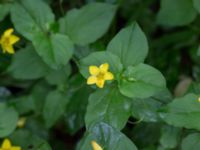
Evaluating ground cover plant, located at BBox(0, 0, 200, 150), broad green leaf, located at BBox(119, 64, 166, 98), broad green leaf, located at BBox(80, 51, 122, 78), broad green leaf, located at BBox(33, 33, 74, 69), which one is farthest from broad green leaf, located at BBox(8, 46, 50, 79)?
broad green leaf, located at BBox(119, 64, 166, 98)

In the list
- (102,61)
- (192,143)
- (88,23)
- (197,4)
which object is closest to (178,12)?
(197,4)

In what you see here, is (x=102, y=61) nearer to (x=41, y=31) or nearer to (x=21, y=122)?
(x=41, y=31)

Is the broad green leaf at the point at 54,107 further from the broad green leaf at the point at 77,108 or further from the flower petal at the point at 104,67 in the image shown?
the flower petal at the point at 104,67

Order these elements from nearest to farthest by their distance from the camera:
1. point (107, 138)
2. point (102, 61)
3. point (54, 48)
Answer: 1. point (107, 138)
2. point (102, 61)
3. point (54, 48)

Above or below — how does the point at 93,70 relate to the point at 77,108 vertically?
above

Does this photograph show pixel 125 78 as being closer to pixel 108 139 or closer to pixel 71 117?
pixel 108 139

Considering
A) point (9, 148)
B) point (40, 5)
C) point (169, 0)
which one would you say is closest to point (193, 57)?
point (169, 0)
